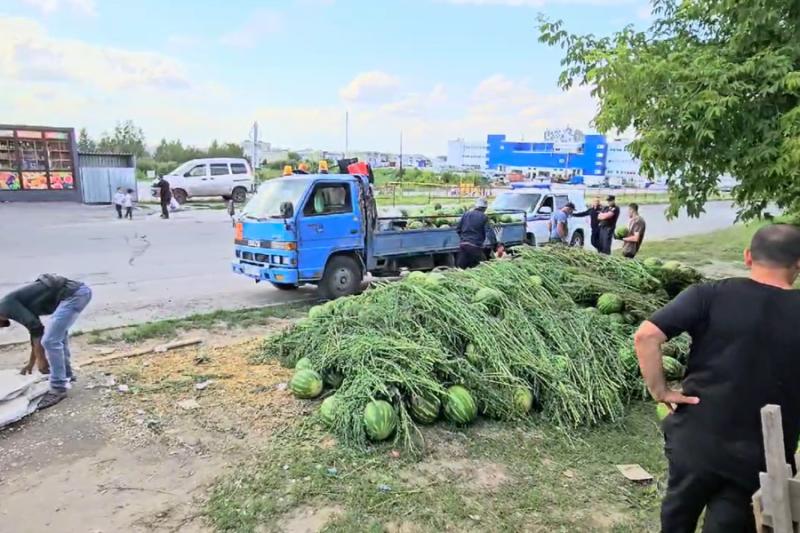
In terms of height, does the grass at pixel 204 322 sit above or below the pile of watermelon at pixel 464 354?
below

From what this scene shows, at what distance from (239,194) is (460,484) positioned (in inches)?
1068

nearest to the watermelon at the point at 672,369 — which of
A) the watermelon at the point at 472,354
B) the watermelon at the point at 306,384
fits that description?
the watermelon at the point at 472,354

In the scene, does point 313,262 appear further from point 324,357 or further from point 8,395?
point 8,395

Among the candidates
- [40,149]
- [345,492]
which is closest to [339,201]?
[345,492]

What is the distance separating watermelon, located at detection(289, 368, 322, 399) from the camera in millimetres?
5336

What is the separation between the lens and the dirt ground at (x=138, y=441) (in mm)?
3836

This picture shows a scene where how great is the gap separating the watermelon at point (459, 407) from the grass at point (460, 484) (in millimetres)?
96

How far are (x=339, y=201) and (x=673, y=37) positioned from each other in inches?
212

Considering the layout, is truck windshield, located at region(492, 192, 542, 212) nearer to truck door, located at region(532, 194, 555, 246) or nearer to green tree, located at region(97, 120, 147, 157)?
truck door, located at region(532, 194, 555, 246)

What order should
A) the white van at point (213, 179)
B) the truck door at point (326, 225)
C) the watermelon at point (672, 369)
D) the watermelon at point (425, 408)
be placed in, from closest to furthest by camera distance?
the watermelon at point (425, 408) → the watermelon at point (672, 369) → the truck door at point (326, 225) → the white van at point (213, 179)

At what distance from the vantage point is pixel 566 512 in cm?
386

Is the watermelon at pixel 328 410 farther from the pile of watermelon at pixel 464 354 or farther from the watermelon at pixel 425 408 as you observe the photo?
the watermelon at pixel 425 408

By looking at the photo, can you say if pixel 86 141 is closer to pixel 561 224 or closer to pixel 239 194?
pixel 239 194

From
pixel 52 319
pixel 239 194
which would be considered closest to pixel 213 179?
pixel 239 194
